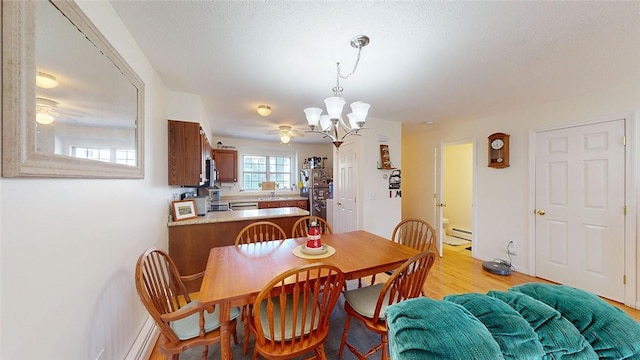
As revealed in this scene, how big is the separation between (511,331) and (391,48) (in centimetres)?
177

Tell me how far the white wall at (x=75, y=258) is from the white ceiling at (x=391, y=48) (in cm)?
40

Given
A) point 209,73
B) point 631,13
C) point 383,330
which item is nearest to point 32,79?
point 209,73

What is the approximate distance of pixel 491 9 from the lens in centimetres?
130

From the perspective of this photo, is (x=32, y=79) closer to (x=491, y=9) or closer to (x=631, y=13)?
(x=491, y=9)

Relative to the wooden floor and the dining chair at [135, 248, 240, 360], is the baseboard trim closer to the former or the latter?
the dining chair at [135, 248, 240, 360]

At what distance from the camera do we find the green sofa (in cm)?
58

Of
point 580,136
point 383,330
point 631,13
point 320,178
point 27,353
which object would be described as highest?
point 631,13

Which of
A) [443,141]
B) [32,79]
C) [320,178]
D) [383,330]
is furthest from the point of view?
[320,178]

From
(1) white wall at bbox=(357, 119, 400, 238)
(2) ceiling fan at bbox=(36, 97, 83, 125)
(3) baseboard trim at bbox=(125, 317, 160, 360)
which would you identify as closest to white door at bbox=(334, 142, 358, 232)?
(1) white wall at bbox=(357, 119, 400, 238)

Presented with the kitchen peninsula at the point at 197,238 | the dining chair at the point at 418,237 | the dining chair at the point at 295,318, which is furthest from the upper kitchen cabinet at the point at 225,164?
the dining chair at the point at 295,318

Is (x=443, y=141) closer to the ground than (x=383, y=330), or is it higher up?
higher up

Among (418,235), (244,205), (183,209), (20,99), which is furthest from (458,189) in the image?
(20,99)

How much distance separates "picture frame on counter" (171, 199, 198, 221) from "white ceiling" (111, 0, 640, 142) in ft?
4.25

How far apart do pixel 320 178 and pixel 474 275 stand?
3520 millimetres
